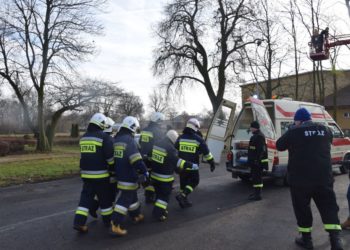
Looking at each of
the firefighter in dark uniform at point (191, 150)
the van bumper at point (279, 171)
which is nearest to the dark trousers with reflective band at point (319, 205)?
the firefighter in dark uniform at point (191, 150)

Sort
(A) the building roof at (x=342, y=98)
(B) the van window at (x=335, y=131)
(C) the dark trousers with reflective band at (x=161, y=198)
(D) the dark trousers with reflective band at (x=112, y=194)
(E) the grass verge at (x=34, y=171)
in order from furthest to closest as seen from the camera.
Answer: (A) the building roof at (x=342, y=98) → (B) the van window at (x=335, y=131) → (E) the grass verge at (x=34, y=171) → (C) the dark trousers with reflective band at (x=161, y=198) → (D) the dark trousers with reflective band at (x=112, y=194)

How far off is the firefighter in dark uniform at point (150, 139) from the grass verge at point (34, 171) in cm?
550

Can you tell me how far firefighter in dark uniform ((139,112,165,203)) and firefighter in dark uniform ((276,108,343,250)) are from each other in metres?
3.46

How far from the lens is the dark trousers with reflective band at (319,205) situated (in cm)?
514

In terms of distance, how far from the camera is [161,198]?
7.02 meters

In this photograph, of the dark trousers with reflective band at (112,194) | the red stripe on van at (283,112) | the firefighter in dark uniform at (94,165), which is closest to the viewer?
the firefighter in dark uniform at (94,165)

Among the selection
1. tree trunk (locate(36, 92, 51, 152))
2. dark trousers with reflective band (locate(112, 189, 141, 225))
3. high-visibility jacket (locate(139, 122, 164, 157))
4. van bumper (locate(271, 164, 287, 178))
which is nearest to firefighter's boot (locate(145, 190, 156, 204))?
high-visibility jacket (locate(139, 122, 164, 157))

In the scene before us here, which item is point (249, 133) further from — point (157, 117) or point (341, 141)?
Result: point (157, 117)

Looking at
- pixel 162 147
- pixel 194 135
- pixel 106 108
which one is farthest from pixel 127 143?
pixel 106 108

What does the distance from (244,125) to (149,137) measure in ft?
13.1

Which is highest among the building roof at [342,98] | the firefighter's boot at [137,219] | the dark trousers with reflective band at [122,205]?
the building roof at [342,98]

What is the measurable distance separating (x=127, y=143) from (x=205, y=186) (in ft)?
16.7

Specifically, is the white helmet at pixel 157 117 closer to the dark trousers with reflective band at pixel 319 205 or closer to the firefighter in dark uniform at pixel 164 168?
the firefighter in dark uniform at pixel 164 168

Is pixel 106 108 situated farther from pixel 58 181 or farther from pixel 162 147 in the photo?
pixel 162 147
